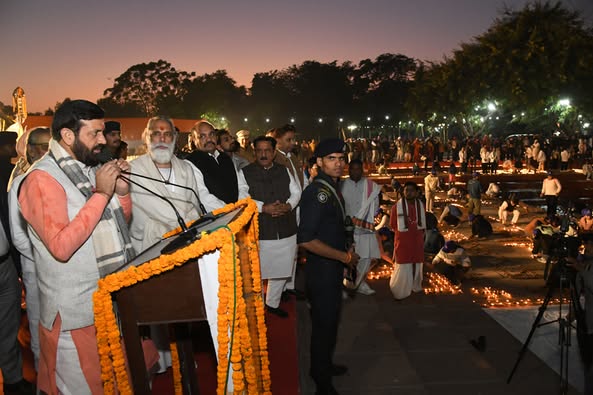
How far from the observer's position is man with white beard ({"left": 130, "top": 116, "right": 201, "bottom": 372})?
153 inches

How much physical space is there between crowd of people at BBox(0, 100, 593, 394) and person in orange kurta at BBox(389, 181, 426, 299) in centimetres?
2

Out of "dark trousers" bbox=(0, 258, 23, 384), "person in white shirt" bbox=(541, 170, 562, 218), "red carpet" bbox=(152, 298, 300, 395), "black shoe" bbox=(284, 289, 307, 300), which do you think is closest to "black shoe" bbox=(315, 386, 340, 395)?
"red carpet" bbox=(152, 298, 300, 395)

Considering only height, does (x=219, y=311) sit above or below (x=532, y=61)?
below

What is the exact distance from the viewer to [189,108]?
59094 millimetres

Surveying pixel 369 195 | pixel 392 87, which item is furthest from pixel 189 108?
pixel 369 195

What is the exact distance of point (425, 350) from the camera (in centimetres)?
509

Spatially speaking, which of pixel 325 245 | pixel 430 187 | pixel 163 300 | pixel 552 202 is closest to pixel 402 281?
pixel 325 245

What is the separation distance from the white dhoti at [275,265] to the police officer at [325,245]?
5.63 feet

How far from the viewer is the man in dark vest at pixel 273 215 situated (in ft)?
18.5

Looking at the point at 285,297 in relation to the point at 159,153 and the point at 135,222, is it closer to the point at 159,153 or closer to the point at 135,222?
the point at 135,222

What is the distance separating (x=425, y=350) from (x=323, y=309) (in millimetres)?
1868

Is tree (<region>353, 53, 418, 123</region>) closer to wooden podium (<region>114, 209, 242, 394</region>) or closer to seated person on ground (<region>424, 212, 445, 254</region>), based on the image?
seated person on ground (<region>424, 212, 445, 254</region>)

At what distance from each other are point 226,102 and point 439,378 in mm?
56544

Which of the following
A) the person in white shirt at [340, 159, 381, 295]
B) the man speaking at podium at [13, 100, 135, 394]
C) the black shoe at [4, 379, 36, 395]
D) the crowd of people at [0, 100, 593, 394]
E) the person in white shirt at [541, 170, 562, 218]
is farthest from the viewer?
the person in white shirt at [541, 170, 562, 218]
